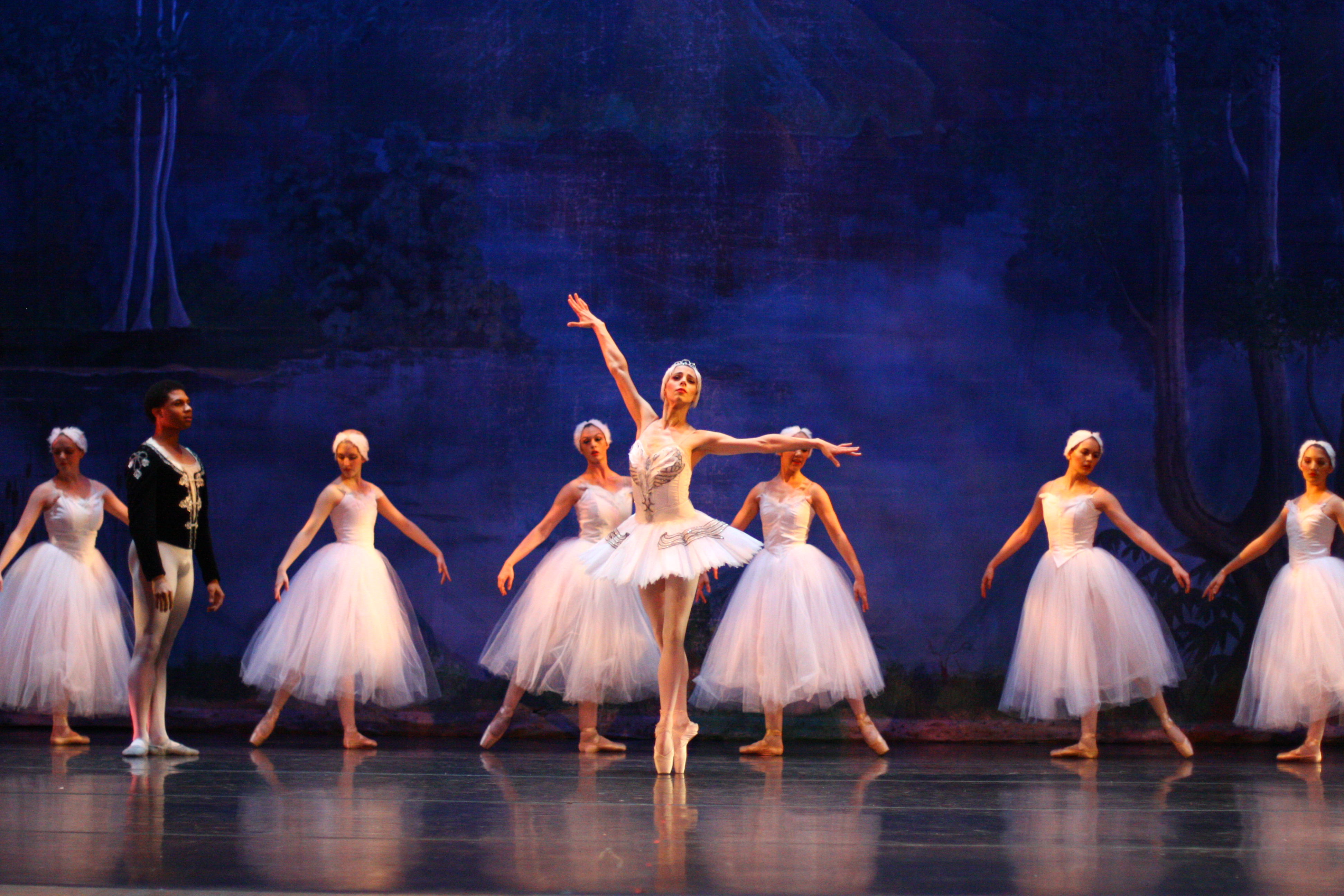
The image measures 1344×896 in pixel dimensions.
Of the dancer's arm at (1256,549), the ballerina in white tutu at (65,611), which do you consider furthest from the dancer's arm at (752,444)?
the ballerina in white tutu at (65,611)

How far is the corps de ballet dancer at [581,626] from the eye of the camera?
486 cm

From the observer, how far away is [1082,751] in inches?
193

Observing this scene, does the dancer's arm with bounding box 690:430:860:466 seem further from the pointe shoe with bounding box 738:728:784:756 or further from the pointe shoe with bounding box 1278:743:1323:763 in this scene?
the pointe shoe with bounding box 1278:743:1323:763

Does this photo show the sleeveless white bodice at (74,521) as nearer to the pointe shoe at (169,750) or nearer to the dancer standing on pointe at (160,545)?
the dancer standing on pointe at (160,545)

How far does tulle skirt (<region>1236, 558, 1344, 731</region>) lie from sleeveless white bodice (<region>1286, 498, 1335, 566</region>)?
4 centimetres

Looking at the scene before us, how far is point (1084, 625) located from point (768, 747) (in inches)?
55.8

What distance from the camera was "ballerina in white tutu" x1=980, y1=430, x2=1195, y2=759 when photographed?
4.91m

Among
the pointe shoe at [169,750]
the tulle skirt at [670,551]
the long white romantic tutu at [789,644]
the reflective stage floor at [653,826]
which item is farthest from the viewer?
the long white romantic tutu at [789,644]

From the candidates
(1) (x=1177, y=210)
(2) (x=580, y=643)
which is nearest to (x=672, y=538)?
(2) (x=580, y=643)

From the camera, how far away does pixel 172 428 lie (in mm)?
4344

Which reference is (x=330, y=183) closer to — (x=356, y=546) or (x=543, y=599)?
(x=356, y=546)

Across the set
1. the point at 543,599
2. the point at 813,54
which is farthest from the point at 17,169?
the point at 813,54

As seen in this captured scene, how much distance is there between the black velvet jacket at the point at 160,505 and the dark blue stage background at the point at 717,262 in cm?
157

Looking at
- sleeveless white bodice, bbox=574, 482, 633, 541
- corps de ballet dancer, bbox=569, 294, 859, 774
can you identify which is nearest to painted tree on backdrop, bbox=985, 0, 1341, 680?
sleeveless white bodice, bbox=574, 482, 633, 541
